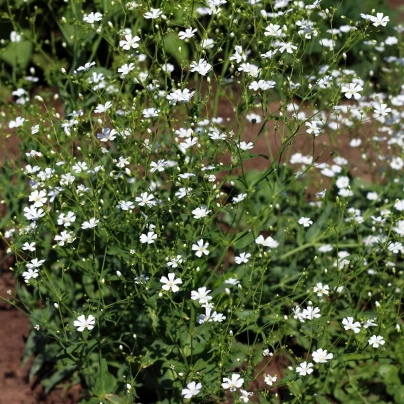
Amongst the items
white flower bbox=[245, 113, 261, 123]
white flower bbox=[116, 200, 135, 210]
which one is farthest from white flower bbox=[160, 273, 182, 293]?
Result: white flower bbox=[245, 113, 261, 123]

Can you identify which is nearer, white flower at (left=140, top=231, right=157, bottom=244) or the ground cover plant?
white flower at (left=140, top=231, right=157, bottom=244)

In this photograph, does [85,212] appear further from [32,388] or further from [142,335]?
[32,388]

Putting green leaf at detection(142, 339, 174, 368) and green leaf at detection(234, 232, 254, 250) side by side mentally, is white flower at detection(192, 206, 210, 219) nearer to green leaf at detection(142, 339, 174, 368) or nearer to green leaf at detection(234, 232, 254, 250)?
green leaf at detection(234, 232, 254, 250)

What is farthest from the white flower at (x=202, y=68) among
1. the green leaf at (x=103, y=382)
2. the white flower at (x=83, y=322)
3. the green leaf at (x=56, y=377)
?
the green leaf at (x=56, y=377)

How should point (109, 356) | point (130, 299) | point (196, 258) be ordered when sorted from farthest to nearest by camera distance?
point (109, 356), point (196, 258), point (130, 299)

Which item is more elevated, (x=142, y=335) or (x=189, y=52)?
(x=142, y=335)

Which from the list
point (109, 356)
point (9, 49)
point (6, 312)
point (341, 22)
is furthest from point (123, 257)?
point (341, 22)

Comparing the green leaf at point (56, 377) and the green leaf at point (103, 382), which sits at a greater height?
the green leaf at point (103, 382)

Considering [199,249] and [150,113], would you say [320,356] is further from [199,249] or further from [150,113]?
[150,113]

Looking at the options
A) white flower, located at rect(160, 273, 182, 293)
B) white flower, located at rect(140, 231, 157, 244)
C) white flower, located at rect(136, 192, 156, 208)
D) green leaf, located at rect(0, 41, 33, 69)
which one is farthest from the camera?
green leaf, located at rect(0, 41, 33, 69)

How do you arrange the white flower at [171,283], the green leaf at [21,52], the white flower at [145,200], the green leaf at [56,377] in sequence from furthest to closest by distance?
1. the green leaf at [21,52]
2. the green leaf at [56,377]
3. the white flower at [145,200]
4. the white flower at [171,283]

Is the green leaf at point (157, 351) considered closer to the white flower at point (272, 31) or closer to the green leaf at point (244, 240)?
the green leaf at point (244, 240)
